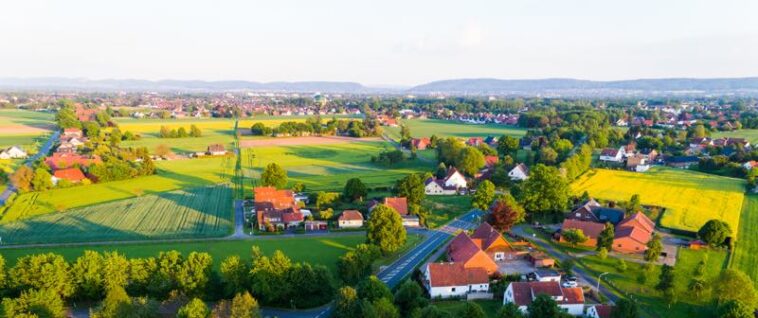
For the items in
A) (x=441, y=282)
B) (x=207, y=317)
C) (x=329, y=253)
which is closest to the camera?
(x=207, y=317)

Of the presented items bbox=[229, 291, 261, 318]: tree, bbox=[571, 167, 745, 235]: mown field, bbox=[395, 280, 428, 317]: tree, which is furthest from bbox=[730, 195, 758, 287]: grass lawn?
bbox=[229, 291, 261, 318]: tree

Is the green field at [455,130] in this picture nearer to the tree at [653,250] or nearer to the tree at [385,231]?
the tree at [385,231]

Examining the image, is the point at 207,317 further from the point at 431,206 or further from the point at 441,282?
the point at 431,206

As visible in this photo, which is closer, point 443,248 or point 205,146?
point 443,248

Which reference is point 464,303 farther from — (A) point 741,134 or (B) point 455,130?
(A) point 741,134

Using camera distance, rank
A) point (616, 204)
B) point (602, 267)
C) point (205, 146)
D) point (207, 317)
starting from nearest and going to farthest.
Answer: point (207, 317)
point (602, 267)
point (616, 204)
point (205, 146)

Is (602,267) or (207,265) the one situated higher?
(207,265)

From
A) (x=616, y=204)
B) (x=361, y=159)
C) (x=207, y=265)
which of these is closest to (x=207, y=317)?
(x=207, y=265)

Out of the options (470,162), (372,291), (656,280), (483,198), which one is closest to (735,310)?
(656,280)
